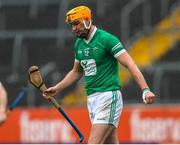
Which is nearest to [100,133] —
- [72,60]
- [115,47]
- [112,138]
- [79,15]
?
[112,138]

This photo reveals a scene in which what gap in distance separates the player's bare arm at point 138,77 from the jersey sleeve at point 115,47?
4 centimetres

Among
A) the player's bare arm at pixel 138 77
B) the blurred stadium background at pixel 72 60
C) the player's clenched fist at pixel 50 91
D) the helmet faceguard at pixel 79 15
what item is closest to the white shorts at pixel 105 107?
the player's bare arm at pixel 138 77

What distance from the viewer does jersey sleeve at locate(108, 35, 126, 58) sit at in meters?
8.49

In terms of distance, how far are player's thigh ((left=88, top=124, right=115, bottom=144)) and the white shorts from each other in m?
0.05

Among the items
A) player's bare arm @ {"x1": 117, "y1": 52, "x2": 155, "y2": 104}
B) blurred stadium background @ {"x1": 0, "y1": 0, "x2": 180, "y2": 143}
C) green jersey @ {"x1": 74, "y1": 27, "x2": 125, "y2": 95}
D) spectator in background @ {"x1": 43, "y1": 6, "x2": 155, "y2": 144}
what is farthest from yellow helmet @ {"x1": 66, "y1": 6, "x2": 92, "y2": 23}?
blurred stadium background @ {"x1": 0, "y1": 0, "x2": 180, "y2": 143}

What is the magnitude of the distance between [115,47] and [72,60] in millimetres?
9045

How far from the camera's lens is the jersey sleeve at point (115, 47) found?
8.49m

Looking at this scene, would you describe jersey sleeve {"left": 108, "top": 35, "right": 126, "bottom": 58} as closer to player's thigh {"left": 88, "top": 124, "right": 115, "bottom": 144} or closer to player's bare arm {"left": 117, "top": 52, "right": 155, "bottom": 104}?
player's bare arm {"left": 117, "top": 52, "right": 155, "bottom": 104}

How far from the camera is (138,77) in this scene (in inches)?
328

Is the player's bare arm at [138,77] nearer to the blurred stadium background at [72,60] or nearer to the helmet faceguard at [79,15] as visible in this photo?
the helmet faceguard at [79,15]

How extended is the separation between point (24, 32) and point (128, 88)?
3069 mm

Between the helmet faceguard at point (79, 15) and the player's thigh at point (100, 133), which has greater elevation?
the helmet faceguard at point (79, 15)

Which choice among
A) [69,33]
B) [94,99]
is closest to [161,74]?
[69,33]

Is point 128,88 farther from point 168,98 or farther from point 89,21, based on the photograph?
point 89,21
